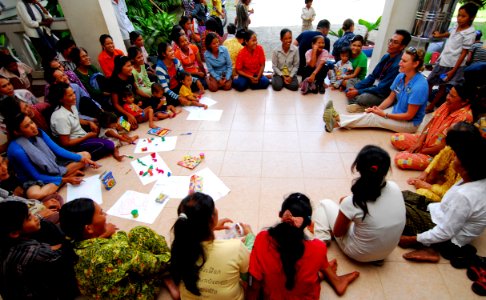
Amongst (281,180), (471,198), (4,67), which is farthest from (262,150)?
(4,67)

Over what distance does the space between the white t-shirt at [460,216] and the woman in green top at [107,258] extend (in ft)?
5.68

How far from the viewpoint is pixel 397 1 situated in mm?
3881

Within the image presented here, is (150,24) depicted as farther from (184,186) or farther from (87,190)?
(184,186)

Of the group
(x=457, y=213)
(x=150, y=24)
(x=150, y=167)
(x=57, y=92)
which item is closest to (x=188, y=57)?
(x=150, y=24)

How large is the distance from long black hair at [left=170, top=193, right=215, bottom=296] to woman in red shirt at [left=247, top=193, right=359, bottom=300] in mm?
284

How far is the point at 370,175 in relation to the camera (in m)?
1.39

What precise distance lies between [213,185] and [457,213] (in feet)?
6.11

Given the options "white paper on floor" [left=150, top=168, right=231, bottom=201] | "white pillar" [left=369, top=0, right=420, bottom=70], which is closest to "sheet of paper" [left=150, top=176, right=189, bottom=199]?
"white paper on floor" [left=150, top=168, right=231, bottom=201]

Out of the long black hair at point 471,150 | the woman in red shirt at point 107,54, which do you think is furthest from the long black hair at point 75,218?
the woman in red shirt at point 107,54

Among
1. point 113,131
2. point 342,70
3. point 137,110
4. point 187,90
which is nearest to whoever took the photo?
point 113,131

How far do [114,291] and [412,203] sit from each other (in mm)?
2093

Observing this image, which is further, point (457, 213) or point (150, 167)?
point (150, 167)

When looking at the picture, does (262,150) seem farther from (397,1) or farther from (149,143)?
(397,1)

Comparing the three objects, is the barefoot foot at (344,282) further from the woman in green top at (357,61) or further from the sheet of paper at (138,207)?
the woman in green top at (357,61)
